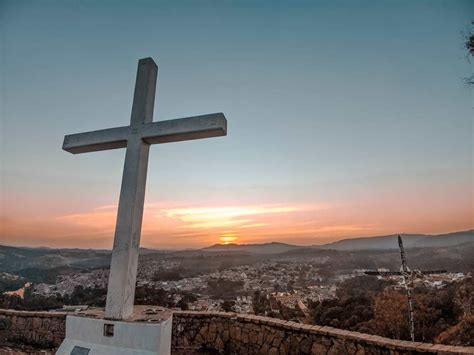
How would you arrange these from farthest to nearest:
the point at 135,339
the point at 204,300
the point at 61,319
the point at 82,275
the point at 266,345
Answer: the point at 82,275 → the point at 204,300 → the point at 61,319 → the point at 266,345 → the point at 135,339

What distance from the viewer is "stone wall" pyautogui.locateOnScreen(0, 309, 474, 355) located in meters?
4.07

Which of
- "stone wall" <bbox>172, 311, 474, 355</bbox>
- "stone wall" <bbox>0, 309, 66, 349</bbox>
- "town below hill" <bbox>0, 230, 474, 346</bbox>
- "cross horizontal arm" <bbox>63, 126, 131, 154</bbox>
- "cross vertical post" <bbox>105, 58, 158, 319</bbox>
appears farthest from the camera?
"town below hill" <bbox>0, 230, 474, 346</bbox>

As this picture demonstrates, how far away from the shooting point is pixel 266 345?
5.00 m

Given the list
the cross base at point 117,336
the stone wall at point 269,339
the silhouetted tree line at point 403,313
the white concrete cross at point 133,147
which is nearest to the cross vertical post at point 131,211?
the white concrete cross at point 133,147

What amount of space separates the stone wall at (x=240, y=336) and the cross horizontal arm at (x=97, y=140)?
3230mm

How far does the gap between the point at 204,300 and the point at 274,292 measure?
2250 millimetres

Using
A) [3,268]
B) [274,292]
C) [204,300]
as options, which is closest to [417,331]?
[274,292]

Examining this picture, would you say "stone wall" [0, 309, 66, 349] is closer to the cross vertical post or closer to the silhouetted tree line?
the cross vertical post

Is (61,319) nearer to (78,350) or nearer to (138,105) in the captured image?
(78,350)

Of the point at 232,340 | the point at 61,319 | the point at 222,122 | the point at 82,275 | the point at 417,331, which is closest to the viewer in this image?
the point at 222,122

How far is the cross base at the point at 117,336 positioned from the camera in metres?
3.13

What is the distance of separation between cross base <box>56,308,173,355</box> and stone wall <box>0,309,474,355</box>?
7.00 ft

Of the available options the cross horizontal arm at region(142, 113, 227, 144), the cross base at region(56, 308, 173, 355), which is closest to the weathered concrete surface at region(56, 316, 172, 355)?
the cross base at region(56, 308, 173, 355)

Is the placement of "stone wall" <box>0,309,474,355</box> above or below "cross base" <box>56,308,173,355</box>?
below
